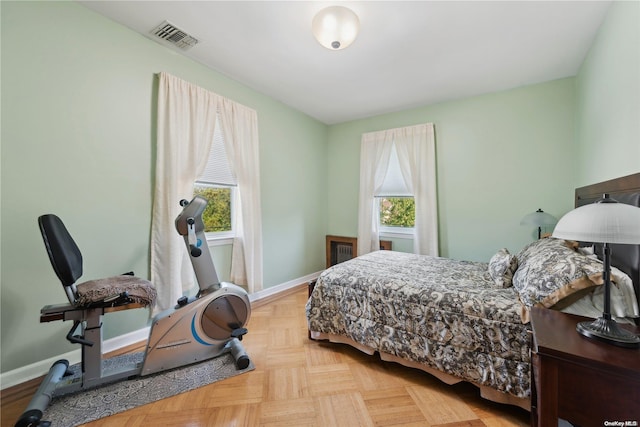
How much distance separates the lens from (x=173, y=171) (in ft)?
7.56

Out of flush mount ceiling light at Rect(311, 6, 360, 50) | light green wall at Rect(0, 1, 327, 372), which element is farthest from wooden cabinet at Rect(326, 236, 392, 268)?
flush mount ceiling light at Rect(311, 6, 360, 50)

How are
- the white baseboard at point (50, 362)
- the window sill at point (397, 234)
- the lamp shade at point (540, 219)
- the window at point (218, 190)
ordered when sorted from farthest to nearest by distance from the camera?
the window sill at point (397, 234), the window at point (218, 190), the lamp shade at point (540, 219), the white baseboard at point (50, 362)

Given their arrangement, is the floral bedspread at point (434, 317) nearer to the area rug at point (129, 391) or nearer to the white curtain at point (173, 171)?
the area rug at point (129, 391)

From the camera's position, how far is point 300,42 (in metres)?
2.21

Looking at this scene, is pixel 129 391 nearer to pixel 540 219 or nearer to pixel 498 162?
pixel 540 219

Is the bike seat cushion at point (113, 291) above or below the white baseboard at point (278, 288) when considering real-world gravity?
above

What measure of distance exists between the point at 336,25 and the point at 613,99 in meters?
2.01

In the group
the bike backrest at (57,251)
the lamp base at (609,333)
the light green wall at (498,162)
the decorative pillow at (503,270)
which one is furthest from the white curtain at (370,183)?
the bike backrest at (57,251)

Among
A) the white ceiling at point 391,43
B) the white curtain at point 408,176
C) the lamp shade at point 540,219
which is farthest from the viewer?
the white curtain at point 408,176

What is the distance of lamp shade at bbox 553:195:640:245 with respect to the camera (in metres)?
0.92

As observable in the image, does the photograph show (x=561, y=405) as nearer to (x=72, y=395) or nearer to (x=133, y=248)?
(x=72, y=395)

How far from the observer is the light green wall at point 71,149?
5.33 feet

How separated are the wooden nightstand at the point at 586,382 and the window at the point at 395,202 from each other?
2814 mm

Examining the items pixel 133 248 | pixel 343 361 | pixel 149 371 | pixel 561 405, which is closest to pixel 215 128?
pixel 133 248
